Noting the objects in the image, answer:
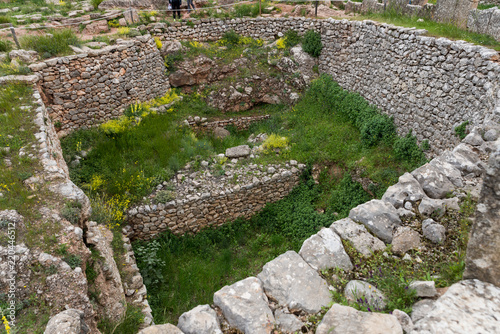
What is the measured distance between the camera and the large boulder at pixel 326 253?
3.37 metres

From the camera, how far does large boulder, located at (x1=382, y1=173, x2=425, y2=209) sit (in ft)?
13.0

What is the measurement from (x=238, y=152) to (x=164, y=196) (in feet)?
9.34

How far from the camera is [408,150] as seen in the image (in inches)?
330

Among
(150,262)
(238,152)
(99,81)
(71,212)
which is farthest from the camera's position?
(99,81)

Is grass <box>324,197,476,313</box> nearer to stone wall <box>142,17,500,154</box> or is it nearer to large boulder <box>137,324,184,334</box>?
large boulder <box>137,324,184,334</box>

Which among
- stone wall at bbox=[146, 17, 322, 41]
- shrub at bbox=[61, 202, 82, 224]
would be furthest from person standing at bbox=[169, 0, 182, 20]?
shrub at bbox=[61, 202, 82, 224]

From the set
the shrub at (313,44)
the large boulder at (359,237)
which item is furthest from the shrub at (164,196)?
the shrub at (313,44)

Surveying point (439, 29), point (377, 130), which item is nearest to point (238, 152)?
point (377, 130)

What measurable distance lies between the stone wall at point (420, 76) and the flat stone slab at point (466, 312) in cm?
370

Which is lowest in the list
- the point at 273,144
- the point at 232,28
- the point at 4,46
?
the point at 273,144

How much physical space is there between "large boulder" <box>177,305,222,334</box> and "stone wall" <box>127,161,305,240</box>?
543cm

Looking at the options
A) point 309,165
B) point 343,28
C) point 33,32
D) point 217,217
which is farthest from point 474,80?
point 33,32

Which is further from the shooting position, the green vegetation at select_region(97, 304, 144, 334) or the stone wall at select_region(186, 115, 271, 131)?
the stone wall at select_region(186, 115, 271, 131)

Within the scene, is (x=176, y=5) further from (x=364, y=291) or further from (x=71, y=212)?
(x=364, y=291)
